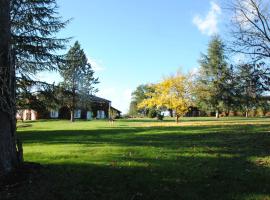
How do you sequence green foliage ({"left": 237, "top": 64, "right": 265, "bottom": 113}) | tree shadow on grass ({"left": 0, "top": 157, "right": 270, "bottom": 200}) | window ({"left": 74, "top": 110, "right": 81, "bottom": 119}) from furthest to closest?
window ({"left": 74, "top": 110, "right": 81, "bottom": 119}) → green foliage ({"left": 237, "top": 64, "right": 265, "bottom": 113}) → tree shadow on grass ({"left": 0, "top": 157, "right": 270, "bottom": 200})

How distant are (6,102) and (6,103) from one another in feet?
0.23

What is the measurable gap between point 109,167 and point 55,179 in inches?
66.6

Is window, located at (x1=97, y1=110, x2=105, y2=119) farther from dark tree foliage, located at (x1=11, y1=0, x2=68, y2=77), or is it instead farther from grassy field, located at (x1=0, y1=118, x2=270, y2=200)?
grassy field, located at (x1=0, y1=118, x2=270, y2=200)

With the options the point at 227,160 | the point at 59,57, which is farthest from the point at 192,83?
the point at 227,160

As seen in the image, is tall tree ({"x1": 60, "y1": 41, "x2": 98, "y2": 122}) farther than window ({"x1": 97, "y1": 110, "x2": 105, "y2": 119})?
No

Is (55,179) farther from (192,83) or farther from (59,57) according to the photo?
(192,83)

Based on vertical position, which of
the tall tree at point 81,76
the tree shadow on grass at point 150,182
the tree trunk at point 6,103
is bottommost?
the tree shadow on grass at point 150,182

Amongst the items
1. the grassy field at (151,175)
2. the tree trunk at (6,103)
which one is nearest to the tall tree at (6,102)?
the tree trunk at (6,103)

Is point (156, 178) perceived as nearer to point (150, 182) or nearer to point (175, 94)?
point (150, 182)

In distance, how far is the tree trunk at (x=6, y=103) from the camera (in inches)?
356

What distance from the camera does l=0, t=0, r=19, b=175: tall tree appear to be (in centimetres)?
903

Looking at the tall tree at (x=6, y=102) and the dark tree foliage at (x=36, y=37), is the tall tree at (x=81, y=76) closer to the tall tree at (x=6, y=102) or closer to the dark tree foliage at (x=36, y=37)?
the dark tree foliage at (x=36, y=37)

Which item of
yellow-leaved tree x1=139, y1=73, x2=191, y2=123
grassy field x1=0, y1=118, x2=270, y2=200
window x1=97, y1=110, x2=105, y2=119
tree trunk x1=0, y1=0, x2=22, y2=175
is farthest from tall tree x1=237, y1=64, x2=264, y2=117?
window x1=97, y1=110, x2=105, y2=119

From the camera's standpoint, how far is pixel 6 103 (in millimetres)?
9109
